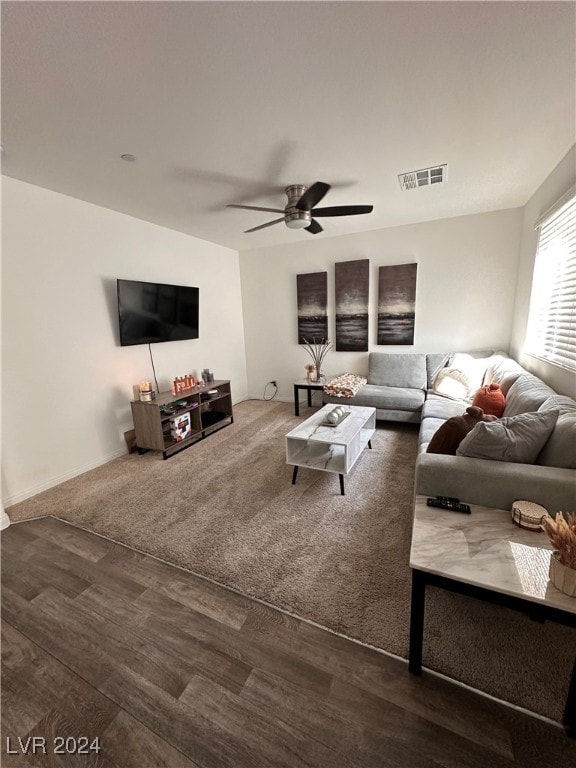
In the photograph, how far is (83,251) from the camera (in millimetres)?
2828

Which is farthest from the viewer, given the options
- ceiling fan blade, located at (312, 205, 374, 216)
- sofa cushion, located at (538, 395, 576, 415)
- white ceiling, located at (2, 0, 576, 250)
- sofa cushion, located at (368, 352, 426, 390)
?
sofa cushion, located at (368, 352, 426, 390)

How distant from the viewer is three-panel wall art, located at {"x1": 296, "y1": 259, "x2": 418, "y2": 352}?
4.11 meters

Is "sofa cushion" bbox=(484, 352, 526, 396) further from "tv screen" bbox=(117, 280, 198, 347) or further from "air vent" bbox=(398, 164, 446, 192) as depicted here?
"tv screen" bbox=(117, 280, 198, 347)

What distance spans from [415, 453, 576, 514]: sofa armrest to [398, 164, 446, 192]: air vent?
2365 mm

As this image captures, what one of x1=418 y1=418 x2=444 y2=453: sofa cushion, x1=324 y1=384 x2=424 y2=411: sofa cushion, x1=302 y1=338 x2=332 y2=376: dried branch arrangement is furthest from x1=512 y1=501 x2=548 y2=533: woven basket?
x1=302 y1=338 x2=332 y2=376: dried branch arrangement

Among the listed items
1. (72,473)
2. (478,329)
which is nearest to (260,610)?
(72,473)

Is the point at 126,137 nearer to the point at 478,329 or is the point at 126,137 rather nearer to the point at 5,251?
the point at 5,251

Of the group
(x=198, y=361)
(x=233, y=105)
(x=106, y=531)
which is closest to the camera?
(x=233, y=105)

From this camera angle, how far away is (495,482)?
142cm

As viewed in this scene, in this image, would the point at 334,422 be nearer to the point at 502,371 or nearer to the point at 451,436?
the point at 451,436

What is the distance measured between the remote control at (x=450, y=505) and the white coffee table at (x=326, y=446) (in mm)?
863

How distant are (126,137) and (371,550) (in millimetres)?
2975
